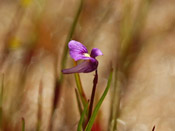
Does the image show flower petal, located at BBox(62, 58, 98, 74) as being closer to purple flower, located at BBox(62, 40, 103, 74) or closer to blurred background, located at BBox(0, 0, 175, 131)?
purple flower, located at BBox(62, 40, 103, 74)

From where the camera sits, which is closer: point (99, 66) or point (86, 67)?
point (86, 67)

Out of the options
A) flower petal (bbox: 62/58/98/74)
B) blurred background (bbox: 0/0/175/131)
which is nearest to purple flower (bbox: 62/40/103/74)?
flower petal (bbox: 62/58/98/74)

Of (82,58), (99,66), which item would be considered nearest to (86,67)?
(82,58)

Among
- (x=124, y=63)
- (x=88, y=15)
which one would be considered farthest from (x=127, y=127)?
(x=88, y=15)

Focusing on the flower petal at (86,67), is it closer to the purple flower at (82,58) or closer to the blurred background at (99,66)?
the purple flower at (82,58)

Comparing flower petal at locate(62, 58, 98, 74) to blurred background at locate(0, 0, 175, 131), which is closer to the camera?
flower petal at locate(62, 58, 98, 74)

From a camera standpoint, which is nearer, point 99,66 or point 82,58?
point 82,58

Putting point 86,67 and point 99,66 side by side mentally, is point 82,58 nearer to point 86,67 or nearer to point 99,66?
point 86,67

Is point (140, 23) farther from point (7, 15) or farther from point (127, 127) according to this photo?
point (7, 15)

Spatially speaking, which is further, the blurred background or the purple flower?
the blurred background
